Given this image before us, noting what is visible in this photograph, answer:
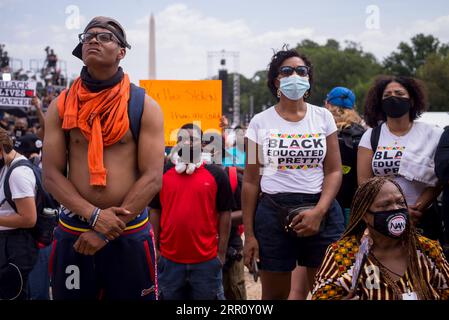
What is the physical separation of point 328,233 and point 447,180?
877 mm

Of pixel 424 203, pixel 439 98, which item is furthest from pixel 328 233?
pixel 439 98

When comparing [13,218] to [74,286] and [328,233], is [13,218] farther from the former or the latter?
[328,233]

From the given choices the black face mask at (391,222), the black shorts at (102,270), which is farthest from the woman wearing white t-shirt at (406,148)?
the black shorts at (102,270)

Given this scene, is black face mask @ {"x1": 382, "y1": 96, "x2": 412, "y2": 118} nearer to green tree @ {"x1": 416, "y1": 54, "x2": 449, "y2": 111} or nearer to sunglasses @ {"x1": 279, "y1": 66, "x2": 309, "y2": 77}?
sunglasses @ {"x1": 279, "y1": 66, "x2": 309, "y2": 77}

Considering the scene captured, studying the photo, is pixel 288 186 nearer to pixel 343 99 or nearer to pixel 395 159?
pixel 395 159

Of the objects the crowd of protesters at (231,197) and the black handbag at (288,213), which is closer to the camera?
the crowd of protesters at (231,197)

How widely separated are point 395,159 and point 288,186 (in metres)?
0.85

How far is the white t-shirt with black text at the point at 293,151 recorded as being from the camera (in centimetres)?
365

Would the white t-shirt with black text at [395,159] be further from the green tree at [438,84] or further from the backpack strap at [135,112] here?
the green tree at [438,84]

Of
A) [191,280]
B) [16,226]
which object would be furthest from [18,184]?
[191,280]

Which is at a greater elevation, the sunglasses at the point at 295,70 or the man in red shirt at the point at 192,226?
the sunglasses at the point at 295,70

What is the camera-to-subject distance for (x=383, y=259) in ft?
8.85

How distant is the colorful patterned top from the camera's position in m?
2.59

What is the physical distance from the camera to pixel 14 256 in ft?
14.2
